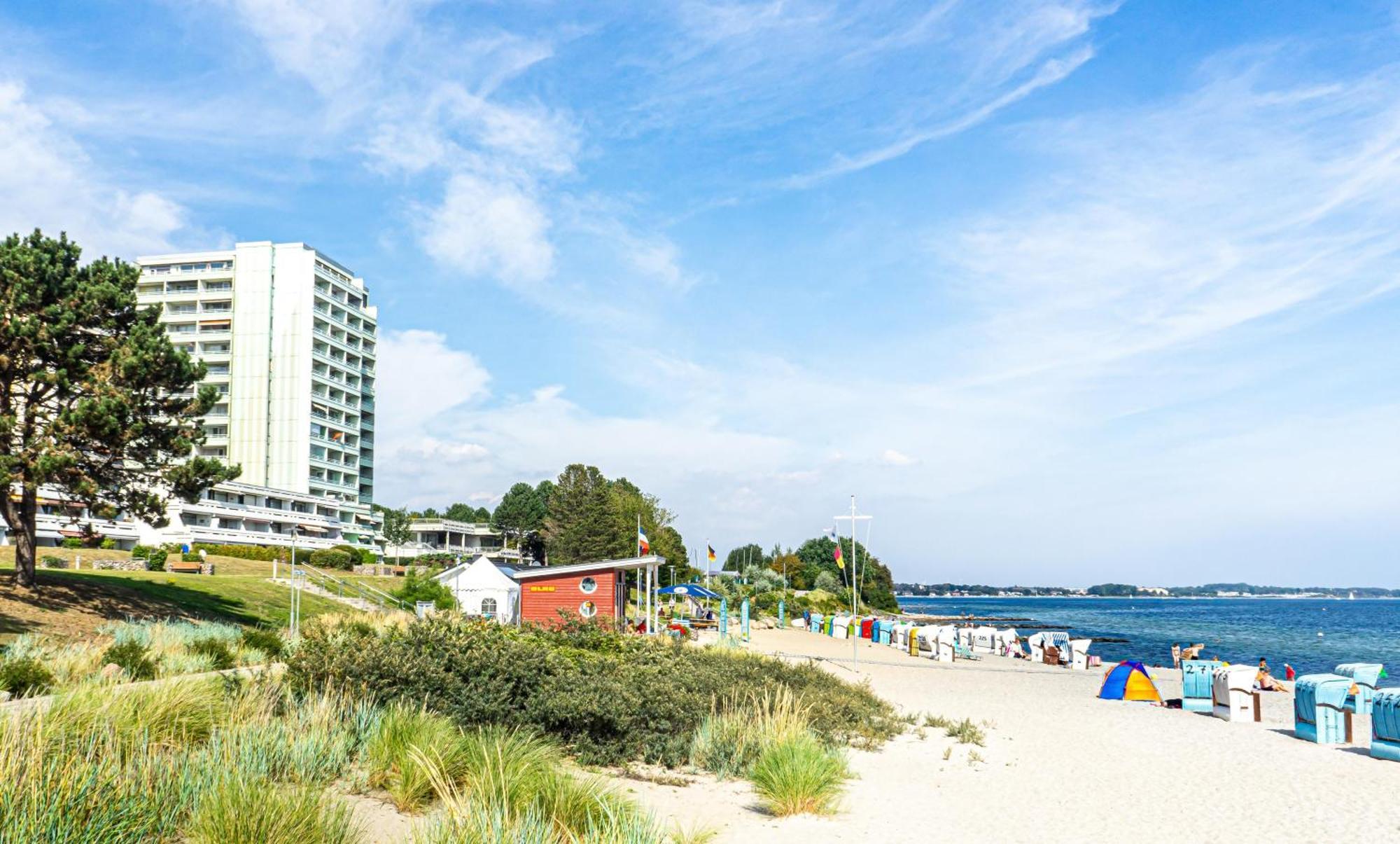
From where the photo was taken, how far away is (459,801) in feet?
23.6

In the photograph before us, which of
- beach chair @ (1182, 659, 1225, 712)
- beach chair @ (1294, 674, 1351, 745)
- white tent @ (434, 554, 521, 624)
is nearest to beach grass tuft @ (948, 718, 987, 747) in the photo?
beach chair @ (1294, 674, 1351, 745)

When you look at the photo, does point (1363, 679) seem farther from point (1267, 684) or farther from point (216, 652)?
point (216, 652)

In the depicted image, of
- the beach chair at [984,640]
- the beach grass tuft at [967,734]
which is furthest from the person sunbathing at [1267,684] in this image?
the beach chair at [984,640]

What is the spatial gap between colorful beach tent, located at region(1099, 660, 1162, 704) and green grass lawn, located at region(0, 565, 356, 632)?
926 inches

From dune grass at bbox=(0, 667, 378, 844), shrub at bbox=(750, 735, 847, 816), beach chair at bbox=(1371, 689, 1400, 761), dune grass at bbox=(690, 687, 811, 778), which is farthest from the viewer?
beach chair at bbox=(1371, 689, 1400, 761)

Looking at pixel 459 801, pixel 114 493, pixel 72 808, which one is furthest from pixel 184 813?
pixel 114 493

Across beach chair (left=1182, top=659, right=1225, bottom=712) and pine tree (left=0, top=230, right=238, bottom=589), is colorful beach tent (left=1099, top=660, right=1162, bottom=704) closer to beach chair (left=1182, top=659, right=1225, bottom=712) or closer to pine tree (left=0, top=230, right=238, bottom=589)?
beach chair (left=1182, top=659, right=1225, bottom=712)

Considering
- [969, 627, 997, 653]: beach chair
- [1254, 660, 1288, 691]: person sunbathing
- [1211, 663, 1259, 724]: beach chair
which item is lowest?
[969, 627, 997, 653]: beach chair

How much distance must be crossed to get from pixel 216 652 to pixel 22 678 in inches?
184

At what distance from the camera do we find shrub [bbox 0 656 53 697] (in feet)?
42.5

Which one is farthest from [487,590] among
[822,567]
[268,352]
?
[822,567]

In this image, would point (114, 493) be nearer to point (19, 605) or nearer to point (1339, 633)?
point (19, 605)

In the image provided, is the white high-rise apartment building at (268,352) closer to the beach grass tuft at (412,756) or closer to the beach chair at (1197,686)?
the beach chair at (1197,686)

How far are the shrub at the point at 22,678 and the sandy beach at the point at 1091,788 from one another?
8.42 m
